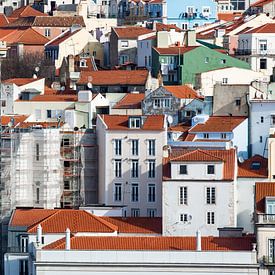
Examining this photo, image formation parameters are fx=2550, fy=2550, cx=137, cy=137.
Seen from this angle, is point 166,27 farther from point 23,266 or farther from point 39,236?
point 39,236

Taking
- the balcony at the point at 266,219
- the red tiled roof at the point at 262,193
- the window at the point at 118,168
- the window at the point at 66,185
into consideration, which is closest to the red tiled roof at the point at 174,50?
the window at the point at 66,185

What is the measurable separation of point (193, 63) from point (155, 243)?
30.9 meters

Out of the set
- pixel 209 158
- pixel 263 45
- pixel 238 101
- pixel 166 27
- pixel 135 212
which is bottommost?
pixel 135 212

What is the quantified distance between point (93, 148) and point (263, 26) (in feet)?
85.7

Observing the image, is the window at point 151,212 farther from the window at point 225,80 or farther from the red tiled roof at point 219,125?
the window at point 225,80

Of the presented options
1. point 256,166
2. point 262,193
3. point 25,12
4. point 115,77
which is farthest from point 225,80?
point 25,12

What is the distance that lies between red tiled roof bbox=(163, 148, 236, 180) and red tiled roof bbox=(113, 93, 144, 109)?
12264 mm

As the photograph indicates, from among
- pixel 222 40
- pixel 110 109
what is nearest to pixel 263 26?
pixel 222 40

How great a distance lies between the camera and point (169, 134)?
3578 inches

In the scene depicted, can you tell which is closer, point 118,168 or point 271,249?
point 271,249

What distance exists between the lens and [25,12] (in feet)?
461

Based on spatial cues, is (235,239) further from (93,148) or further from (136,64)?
(136,64)

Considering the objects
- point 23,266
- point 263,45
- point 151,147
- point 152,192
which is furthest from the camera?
point 263,45

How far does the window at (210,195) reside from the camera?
3273 inches
